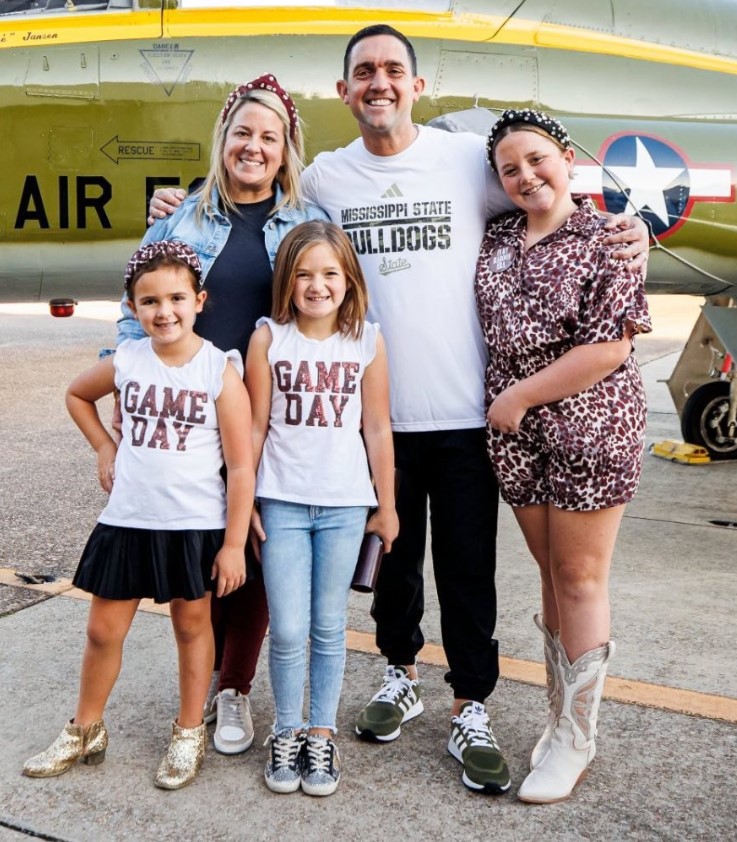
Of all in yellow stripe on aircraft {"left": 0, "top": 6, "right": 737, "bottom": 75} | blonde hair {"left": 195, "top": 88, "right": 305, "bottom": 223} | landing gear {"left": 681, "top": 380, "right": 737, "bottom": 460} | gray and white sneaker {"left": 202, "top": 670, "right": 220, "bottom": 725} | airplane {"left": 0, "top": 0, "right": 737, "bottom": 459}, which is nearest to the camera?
blonde hair {"left": 195, "top": 88, "right": 305, "bottom": 223}

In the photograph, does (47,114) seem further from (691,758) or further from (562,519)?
(691,758)

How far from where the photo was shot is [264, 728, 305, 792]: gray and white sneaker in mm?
2623

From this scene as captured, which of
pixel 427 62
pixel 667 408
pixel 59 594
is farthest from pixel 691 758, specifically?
pixel 667 408

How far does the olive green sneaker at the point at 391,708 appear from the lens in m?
2.93

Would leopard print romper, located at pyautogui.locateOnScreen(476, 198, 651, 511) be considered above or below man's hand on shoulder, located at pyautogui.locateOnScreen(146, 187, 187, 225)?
below

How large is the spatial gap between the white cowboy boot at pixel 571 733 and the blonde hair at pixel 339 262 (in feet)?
3.53

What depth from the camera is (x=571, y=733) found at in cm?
266

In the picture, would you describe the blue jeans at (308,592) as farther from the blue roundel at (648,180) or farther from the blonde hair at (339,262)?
the blue roundel at (648,180)

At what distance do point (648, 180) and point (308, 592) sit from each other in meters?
3.42

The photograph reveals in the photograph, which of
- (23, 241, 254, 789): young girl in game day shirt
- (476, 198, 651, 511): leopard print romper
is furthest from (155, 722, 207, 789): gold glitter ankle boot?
(476, 198, 651, 511): leopard print romper

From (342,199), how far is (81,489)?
11.9 ft

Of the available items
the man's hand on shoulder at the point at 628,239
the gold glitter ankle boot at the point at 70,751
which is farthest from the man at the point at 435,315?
the gold glitter ankle boot at the point at 70,751

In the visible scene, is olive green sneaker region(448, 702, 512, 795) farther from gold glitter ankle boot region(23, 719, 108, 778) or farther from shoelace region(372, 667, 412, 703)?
gold glitter ankle boot region(23, 719, 108, 778)

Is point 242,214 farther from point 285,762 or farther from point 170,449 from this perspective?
point 285,762
